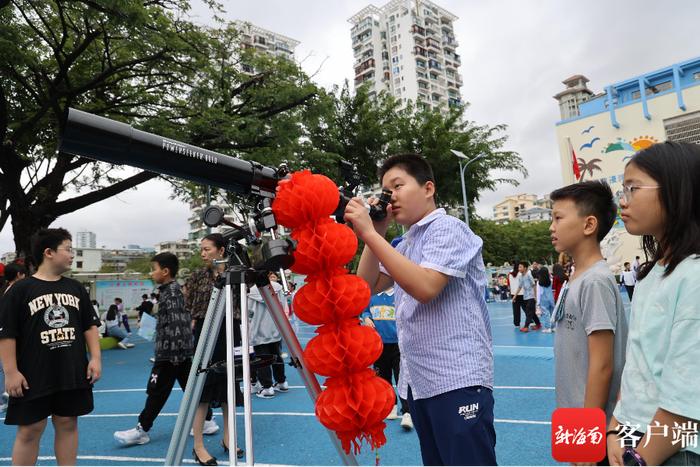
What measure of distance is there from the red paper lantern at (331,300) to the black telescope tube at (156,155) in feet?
1.71

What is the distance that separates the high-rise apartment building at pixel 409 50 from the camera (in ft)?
196

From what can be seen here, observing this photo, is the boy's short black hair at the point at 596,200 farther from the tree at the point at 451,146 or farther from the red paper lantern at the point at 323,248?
the tree at the point at 451,146

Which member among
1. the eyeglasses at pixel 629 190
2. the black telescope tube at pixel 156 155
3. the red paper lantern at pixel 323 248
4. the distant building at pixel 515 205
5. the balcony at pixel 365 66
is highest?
the balcony at pixel 365 66

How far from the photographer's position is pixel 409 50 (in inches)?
2354

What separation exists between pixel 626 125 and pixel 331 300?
32.0 metres

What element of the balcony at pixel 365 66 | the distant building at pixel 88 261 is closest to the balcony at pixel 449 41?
the balcony at pixel 365 66

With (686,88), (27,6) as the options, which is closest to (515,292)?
(27,6)

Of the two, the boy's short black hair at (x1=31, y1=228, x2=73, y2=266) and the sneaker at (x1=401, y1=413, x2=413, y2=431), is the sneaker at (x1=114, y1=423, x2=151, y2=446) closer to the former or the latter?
the boy's short black hair at (x1=31, y1=228, x2=73, y2=266)

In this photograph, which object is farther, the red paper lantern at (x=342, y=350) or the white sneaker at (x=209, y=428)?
the white sneaker at (x=209, y=428)

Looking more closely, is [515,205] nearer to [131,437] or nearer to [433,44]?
[433,44]

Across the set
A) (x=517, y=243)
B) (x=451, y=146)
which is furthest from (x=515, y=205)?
Result: (x=451, y=146)

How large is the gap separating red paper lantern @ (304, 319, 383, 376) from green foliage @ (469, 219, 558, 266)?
4115cm

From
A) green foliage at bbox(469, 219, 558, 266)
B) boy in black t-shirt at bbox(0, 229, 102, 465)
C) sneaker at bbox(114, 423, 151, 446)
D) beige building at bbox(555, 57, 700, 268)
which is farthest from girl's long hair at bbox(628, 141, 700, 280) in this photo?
green foliage at bbox(469, 219, 558, 266)

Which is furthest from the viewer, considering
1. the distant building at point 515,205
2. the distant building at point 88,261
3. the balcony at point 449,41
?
the distant building at point 515,205
